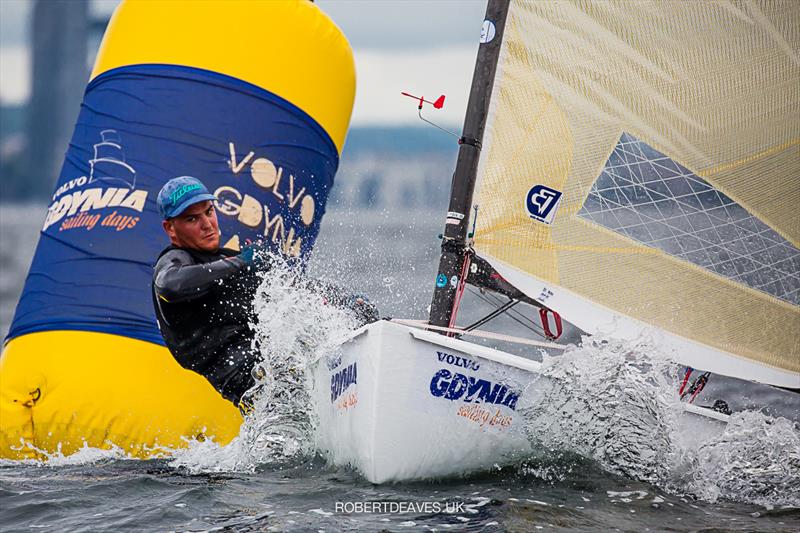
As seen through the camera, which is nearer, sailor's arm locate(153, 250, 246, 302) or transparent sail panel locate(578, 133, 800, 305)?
sailor's arm locate(153, 250, 246, 302)

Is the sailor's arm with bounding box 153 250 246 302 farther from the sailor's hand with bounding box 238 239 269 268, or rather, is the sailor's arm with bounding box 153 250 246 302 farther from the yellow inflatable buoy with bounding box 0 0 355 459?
the yellow inflatable buoy with bounding box 0 0 355 459

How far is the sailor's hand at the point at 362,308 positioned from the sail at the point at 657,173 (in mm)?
601

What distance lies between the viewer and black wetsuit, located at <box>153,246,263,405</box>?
4844mm

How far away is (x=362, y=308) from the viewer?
17.1ft

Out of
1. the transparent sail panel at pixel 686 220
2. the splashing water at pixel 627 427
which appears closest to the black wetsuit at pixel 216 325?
the splashing water at pixel 627 427

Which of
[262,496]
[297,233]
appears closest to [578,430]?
[262,496]

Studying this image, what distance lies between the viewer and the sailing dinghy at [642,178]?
533 centimetres

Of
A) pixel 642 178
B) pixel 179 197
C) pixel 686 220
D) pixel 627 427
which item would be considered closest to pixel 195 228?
pixel 179 197

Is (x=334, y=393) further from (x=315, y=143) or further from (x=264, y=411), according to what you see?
(x=315, y=143)

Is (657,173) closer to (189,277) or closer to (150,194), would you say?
(189,277)

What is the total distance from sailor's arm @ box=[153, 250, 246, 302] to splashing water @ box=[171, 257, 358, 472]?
26 cm

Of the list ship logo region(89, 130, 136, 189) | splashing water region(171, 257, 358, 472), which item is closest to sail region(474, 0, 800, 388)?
splashing water region(171, 257, 358, 472)

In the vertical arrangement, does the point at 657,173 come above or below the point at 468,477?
above

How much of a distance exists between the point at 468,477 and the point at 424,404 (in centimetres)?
40
